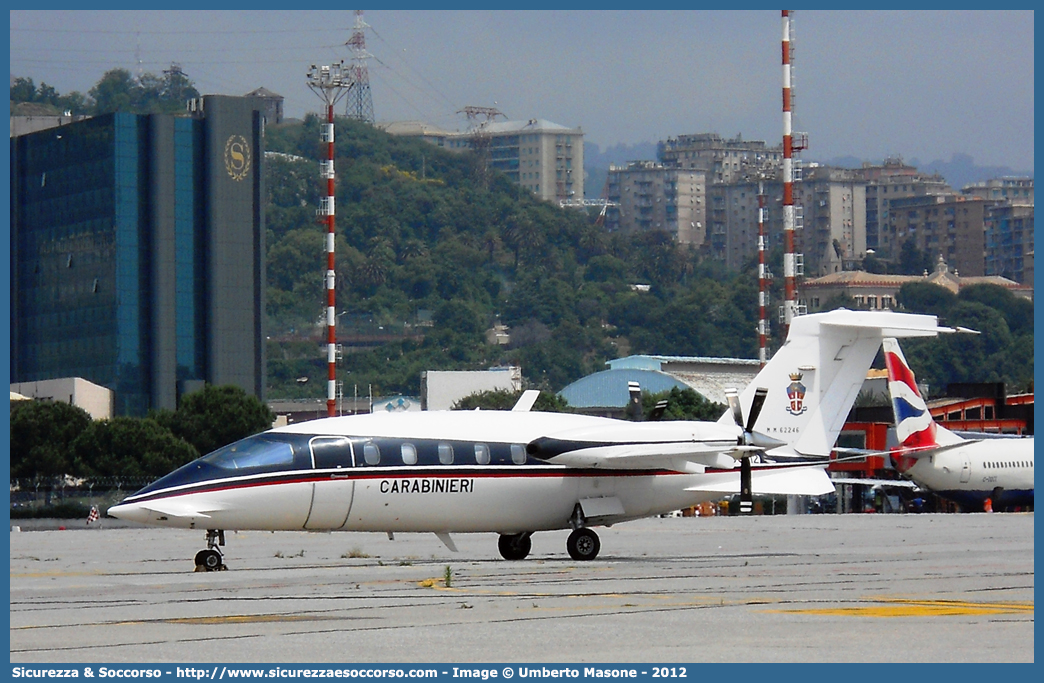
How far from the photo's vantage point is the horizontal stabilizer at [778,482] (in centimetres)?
3600

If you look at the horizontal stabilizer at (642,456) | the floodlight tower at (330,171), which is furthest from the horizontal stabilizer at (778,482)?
the floodlight tower at (330,171)

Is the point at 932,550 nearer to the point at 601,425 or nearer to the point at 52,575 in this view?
the point at 601,425

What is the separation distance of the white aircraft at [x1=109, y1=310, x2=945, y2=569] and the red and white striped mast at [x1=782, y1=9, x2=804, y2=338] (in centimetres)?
5603

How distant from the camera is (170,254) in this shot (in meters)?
156

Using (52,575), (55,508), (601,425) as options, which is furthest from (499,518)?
(55,508)

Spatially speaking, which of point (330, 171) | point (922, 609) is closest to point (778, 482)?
point (922, 609)

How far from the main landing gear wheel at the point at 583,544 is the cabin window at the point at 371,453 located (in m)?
4.84

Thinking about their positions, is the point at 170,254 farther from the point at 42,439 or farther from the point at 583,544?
the point at 583,544

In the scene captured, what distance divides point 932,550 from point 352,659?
25179 millimetres

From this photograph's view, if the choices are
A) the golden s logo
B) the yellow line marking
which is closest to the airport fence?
the golden s logo

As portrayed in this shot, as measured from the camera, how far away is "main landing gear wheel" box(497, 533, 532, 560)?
1421 inches

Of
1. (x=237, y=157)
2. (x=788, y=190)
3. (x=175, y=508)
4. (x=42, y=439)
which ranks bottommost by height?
(x=42, y=439)

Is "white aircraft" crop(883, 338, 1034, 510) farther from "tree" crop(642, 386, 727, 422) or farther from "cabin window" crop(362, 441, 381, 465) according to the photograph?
"cabin window" crop(362, 441, 381, 465)

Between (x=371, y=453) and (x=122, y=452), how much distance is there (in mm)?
72510
